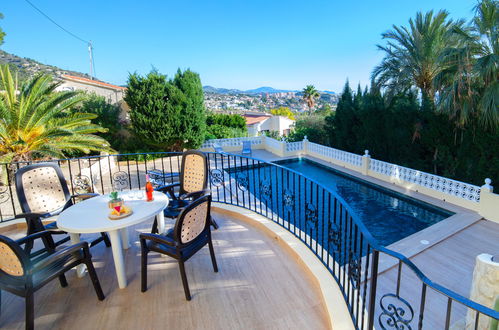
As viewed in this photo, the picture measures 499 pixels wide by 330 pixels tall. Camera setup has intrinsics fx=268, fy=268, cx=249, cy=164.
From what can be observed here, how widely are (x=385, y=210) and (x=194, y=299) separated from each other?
6.46 metres

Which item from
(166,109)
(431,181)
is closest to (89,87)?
(166,109)

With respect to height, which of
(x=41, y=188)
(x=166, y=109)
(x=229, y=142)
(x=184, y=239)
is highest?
(x=166, y=109)

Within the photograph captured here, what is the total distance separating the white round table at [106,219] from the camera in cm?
210

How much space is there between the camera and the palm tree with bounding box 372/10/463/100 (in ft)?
27.4

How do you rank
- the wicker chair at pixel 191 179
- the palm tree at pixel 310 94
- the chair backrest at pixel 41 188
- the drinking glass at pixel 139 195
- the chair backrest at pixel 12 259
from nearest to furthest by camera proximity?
1. the chair backrest at pixel 12 259
2. the chair backrest at pixel 41 188
3. the drinking glass at pixel 139 195
4. the wicker chair at pixel 191 179
5. the palm tree at pixel 310 94

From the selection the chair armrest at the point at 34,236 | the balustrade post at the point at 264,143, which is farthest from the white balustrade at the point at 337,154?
the chair armrest at the point at 34,236

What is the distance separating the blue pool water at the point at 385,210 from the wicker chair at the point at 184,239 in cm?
460

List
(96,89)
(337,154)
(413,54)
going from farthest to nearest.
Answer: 1. (96,89)
2. (337,154)
3. (413,54)

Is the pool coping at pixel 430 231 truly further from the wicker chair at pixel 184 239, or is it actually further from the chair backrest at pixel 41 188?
the chair backrest at pixel 41 188

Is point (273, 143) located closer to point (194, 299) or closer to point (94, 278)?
point (194, 299)

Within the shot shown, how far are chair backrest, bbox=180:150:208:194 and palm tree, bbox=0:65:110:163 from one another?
4.97m

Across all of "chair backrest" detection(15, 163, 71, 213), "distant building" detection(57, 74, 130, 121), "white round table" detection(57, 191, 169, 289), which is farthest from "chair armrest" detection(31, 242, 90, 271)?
"distant building" detection(57, 74, 130, 121)

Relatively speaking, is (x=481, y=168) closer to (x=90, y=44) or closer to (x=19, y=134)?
(x=19, y=134)

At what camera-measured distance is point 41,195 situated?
2.77 metres
